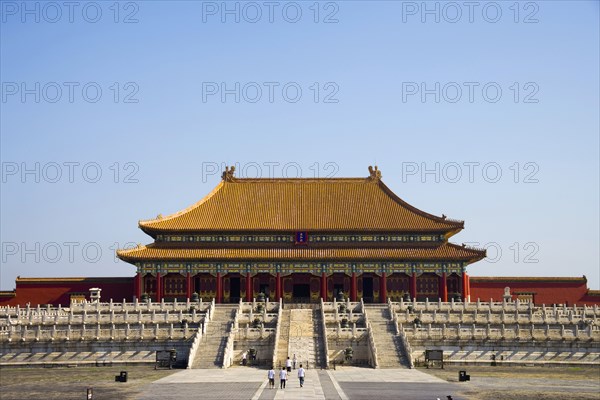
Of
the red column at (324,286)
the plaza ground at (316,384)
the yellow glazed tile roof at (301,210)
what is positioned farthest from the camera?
the yellow glazed tile roof at (301,210)

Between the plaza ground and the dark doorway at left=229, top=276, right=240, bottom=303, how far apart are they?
2217cm

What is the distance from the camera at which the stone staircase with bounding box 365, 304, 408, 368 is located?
43.4m

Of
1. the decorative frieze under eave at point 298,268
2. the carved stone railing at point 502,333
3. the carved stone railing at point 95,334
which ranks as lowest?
the carved stone railing at point 502,333

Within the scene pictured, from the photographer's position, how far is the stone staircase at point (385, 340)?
43.4 metres

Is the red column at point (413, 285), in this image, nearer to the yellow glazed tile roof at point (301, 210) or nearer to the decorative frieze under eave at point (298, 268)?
the decorative frieze under eave at point (298, 268)

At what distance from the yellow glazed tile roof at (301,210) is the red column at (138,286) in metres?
3.97

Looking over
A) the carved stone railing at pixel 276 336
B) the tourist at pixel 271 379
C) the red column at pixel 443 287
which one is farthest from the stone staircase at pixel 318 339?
the red column at pixel 443 287

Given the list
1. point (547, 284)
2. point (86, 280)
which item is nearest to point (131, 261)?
point (86, 280)

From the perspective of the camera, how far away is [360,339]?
1797 inches

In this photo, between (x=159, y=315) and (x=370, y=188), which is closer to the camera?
(x=159, y=315)

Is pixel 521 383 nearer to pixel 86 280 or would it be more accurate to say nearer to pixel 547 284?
pixel 547 284

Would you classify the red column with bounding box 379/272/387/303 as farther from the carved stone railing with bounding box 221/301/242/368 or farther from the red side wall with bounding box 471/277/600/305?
the carved stone railing with bounding box 221/301/242/368

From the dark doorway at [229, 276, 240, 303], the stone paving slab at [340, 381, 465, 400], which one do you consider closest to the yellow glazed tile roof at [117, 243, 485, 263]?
the dark doorway at [229, 276, 240, 303]

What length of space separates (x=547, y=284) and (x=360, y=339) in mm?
26915
